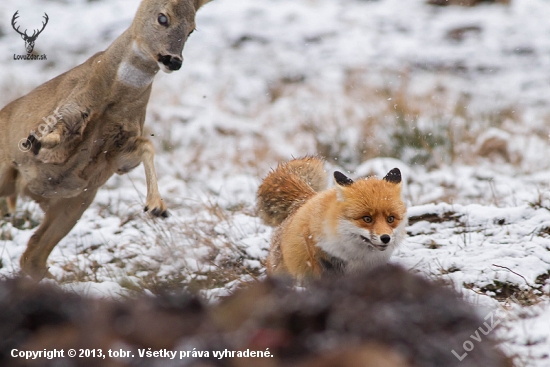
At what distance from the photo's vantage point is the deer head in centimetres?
557

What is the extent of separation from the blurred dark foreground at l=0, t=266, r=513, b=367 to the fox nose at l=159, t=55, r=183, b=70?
269cm

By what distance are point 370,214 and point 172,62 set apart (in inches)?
82.6

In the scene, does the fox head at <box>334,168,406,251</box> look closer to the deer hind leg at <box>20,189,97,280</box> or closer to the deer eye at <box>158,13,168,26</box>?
the deer eye at <box>158,13,168,26</box>

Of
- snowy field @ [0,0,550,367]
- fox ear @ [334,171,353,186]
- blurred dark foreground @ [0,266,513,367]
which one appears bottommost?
snowy field @ [0,0,550,367]

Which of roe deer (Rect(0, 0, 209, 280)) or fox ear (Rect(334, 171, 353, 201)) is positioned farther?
roe deer (Rect(0, 0, 209, 280))

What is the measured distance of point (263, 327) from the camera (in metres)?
2.64

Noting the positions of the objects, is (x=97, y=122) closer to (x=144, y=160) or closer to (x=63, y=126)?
(x=63, y=126)

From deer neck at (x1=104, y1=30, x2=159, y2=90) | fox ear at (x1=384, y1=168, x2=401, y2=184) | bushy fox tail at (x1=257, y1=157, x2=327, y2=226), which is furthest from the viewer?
deer neck at (x1=104, y1=30, x2=159, y2=90)

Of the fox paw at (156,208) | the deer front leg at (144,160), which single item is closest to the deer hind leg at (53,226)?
the deer front leg at (144,160)

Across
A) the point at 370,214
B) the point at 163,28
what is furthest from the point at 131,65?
the point at 370,214

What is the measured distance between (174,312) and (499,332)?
160 cm

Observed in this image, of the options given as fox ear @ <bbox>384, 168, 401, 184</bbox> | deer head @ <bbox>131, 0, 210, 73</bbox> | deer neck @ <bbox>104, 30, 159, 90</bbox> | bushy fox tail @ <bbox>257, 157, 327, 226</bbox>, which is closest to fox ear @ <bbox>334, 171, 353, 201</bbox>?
fox ear @ <bbox>384, 168, 401, 184</bbox>

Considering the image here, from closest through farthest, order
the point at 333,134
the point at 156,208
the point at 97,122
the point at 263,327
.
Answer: the point at 263,327
the point at 156,208
the point at 97,122
the point at 333,134

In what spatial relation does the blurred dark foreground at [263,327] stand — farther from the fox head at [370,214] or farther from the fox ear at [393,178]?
the fox ear at [393,178]
